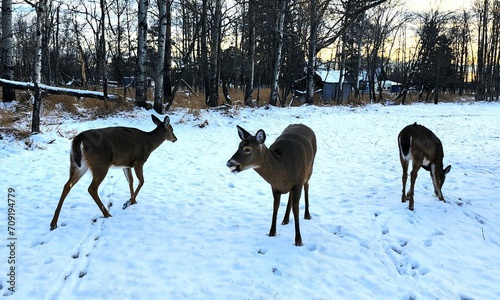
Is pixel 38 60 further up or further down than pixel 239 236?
further up

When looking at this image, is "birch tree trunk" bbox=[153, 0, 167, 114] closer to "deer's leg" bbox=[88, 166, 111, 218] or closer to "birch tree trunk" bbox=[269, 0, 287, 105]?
"birch tree trunk" bbox=[269, 0, 287, 105]

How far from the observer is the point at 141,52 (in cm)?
1477

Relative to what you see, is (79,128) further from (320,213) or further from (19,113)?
(320,213)

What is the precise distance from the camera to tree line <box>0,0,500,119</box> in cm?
1473

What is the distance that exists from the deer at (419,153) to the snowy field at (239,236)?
36cm

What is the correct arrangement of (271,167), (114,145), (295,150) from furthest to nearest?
(114,145)
(295,150)
(271,167)

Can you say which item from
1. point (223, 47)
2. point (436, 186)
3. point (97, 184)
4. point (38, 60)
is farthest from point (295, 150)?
point (223, 47)

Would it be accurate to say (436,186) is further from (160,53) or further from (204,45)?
(204,45)

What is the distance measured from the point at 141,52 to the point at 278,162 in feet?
40.1

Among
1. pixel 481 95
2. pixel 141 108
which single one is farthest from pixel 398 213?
pixel 481 95

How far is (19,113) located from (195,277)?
1107cm

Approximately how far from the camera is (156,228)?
505 centimetres

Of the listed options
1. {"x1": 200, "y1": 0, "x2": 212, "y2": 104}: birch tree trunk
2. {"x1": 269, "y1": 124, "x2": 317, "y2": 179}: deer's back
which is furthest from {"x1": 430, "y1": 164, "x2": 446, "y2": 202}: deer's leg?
{"x1": 200, "y1": 0, "x2": 212, "y2": 104}: birch tree trunk

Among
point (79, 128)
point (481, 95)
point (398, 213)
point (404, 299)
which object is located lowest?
point (404, 299)
